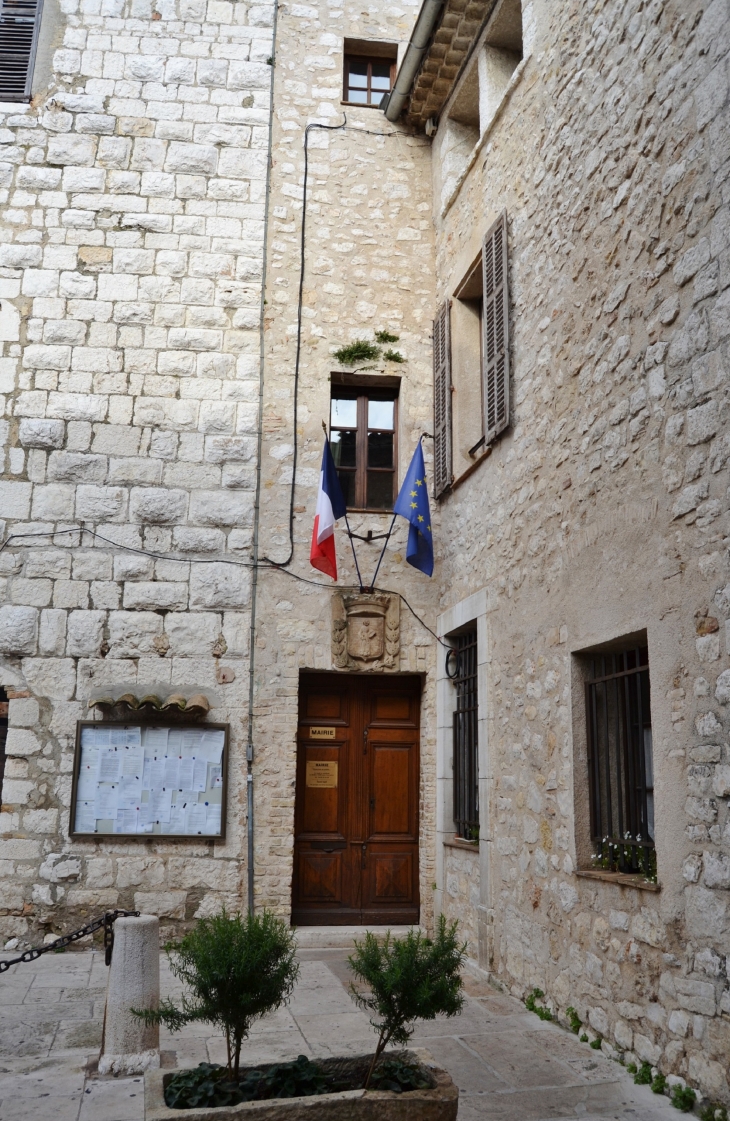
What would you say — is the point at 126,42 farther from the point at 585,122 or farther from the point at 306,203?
the point at 585,122

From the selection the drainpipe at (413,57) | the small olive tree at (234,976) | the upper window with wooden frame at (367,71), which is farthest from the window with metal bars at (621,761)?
the upper window with wooden frame at (367,71)

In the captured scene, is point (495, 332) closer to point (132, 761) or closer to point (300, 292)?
point (300, 292)

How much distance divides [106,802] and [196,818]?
Answer: 2.13ft

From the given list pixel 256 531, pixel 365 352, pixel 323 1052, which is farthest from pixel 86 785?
pixel 365 352

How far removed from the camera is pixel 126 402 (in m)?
7.64

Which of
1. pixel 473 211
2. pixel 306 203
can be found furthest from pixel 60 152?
pixel 473 211

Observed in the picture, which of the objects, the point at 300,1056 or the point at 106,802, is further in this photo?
the point at 106,802

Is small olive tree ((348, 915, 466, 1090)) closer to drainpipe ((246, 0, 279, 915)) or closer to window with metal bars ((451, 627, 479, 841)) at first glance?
Answer: window with metal bars ((451, 627, 479, 841))

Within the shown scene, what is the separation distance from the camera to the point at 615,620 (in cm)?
439

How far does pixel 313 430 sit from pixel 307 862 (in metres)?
3.36

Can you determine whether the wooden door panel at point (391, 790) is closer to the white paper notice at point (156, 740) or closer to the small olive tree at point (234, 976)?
the white paper notice at point (156, 740)

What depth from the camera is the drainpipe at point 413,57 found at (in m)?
7.33

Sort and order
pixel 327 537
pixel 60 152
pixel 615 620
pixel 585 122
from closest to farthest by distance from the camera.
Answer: pixel 615 620 → pixel 585 122 → pixel 327 537 → pixel 60 152

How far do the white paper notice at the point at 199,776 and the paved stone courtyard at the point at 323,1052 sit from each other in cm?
148
